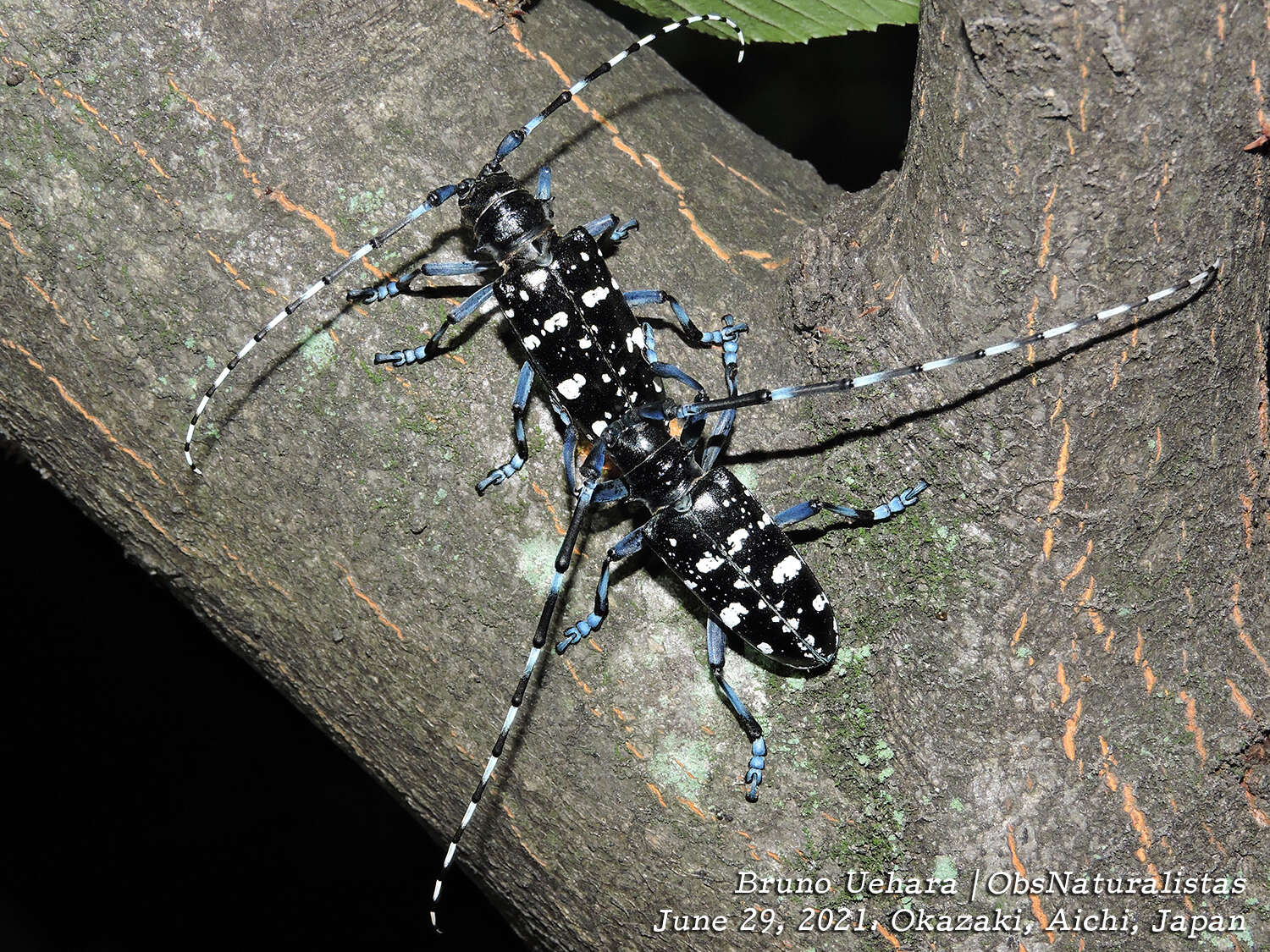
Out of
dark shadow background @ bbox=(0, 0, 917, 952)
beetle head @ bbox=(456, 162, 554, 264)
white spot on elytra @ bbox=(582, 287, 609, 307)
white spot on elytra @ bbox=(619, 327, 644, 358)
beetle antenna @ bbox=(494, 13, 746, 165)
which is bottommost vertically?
dark shadow background @ bbox=(0, 0, 917, 952)

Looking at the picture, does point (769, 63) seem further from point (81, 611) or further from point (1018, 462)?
point (81, 611)

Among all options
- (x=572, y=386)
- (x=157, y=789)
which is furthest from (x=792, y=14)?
(x=157, y=789)

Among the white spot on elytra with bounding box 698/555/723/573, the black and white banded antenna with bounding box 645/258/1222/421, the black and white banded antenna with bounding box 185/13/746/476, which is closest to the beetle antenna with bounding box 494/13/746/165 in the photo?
the black and white banded antenna with bounding box 185/13/746/476

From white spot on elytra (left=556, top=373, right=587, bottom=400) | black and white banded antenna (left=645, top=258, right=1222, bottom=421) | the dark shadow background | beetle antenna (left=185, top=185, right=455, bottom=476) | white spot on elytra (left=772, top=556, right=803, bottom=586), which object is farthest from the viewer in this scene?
the dark shadow background

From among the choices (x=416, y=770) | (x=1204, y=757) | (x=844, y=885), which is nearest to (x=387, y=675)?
(x=416, y=770)

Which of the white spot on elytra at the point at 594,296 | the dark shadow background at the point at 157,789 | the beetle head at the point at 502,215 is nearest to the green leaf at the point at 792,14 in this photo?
the beetle head at the point at 502,215

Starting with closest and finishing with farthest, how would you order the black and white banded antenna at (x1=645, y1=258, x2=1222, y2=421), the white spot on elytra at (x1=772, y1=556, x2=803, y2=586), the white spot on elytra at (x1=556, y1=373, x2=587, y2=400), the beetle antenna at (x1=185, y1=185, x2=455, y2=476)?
the black and white banded antenna at (x1=645, y1=258, x2=1222, y2=421) < the beetle antenna at (x1=185, y1=185, x2=455, y2=476) < the white spot on elytra at (x1=772, y1=556, x2=803, y2=586) < the white spot on elytra at (x1=556, y1=373, x2=587, y2=400)

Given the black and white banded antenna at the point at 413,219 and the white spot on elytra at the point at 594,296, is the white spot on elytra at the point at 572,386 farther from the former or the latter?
the black and white banded antenna at the point at 413,219

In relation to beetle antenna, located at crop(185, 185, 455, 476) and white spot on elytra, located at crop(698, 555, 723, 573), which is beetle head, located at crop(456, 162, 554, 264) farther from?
white spot on elytra, located at crop(698, 555, 723, 573)
